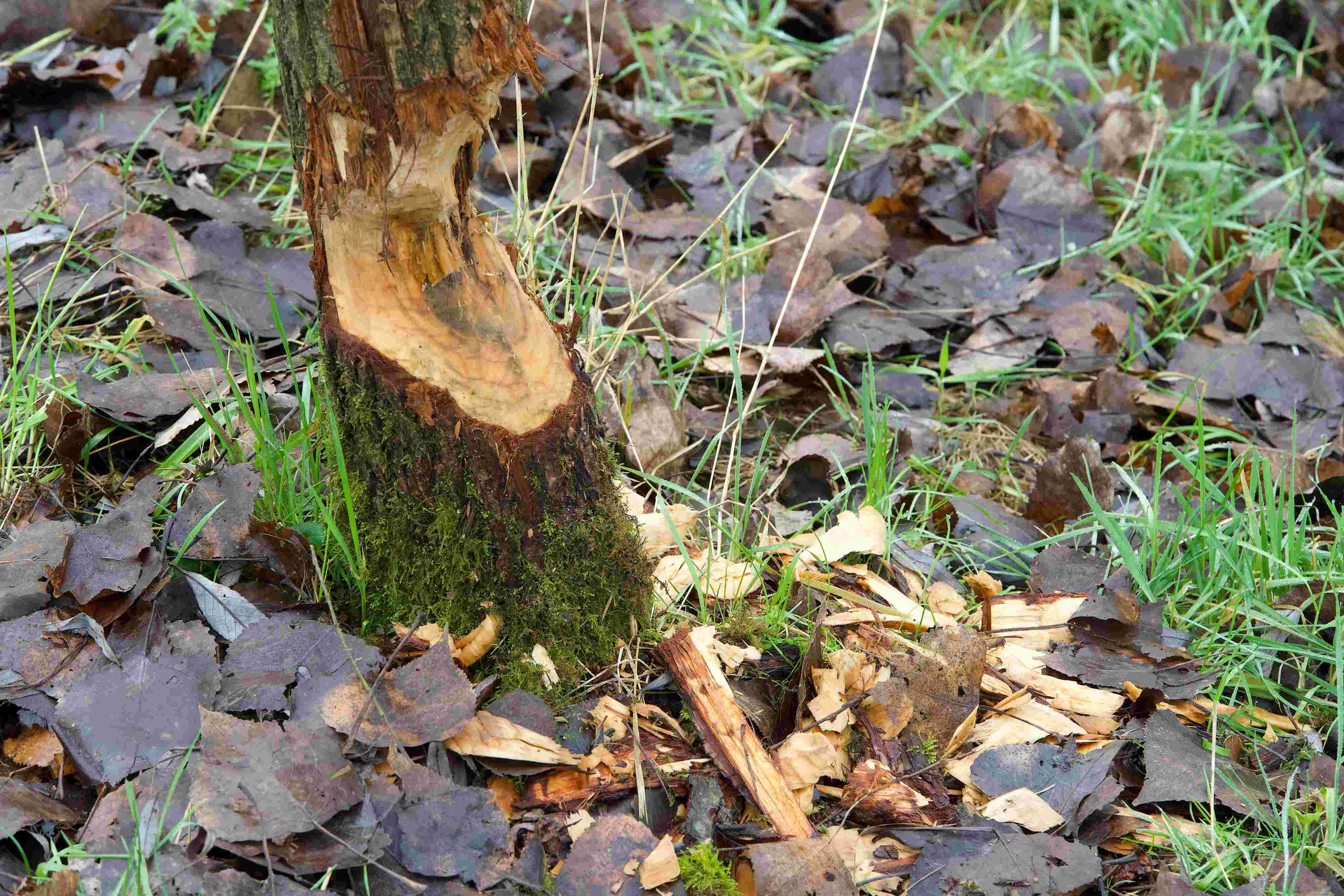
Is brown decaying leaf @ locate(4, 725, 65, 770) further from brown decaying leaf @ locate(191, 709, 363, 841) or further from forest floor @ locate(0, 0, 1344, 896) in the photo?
brown decaying leaf @ locate(191, 709, 363, 841)

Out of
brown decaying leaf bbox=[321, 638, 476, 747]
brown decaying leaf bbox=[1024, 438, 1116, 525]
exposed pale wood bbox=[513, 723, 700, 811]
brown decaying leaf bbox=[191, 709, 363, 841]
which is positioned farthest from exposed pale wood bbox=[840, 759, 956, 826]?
brown decaying leaf bbox=[1024, 438, 1116, 525]

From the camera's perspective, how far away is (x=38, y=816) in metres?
1.42

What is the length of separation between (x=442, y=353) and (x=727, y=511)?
886 mm

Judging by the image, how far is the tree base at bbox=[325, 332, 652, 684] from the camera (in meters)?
1.58

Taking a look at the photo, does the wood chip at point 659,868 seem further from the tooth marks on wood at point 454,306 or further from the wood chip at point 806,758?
the tooth marks on wood at point 454,306

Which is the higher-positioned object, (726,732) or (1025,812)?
(726,732)

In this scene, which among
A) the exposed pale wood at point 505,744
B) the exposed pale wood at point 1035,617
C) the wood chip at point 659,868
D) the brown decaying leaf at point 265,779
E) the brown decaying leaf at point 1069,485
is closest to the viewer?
the brown decaying leaf at point 265,779

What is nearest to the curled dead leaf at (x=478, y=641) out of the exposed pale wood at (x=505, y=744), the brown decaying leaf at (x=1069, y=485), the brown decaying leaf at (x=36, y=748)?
the exposed pale wood at (x=505, y=744)

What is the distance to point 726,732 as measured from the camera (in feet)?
5.46

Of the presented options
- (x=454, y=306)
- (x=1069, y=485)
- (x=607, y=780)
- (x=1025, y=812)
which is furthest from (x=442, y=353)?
(x=1069, y=485)

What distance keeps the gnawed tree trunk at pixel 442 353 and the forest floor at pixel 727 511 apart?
82 millimetres

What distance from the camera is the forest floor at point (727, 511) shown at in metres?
1.52

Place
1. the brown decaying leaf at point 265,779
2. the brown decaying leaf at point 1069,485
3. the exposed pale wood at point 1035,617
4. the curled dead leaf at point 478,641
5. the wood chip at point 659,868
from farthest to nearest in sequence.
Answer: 1. the brown decaying leaf at point 1069,485
2. the exposed pale wood at point 1035,617
3. the curled dead leaf at point 478,641
4. the wood chip at point 659,868
5. the brown decaying leaf at point 265,779

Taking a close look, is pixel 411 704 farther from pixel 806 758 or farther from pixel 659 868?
pixel 806 758
